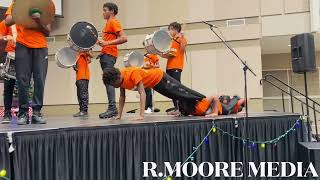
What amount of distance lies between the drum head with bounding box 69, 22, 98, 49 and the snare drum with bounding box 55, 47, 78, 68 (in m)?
0.41

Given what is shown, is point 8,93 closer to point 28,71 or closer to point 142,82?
point 28,71

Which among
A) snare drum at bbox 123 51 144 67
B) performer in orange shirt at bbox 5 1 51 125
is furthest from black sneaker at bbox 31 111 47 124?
snare drum at bbox 123 51 144 67

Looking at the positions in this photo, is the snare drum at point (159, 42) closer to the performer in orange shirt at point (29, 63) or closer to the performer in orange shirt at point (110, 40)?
the performer in orange shirt at point (110, 40)

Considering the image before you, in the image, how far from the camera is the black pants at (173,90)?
400 centimetres

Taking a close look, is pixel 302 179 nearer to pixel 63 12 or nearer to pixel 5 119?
pixel 5 119

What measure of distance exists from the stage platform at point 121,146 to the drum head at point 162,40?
1.31m

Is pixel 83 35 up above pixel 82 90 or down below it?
above

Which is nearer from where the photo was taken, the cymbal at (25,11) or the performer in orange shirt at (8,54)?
Answer: the cymbal at (25,11)

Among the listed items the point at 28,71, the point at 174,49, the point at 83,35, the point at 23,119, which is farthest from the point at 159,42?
the point at 23,119

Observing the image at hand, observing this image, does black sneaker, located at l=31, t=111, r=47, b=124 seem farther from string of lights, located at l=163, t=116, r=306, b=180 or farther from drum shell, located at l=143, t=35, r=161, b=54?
drum shell, located at l=143, t=35, r=161, b=54

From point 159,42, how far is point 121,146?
186cm

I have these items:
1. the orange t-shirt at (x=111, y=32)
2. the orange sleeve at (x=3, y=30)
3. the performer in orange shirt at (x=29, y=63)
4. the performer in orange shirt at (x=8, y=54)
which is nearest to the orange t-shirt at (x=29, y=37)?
the performer in orange shirt at (x=29, y=63)

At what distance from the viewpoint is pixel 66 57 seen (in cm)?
482

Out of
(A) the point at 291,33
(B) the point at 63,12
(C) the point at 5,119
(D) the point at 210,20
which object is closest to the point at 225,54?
(D) the point at 210,20
